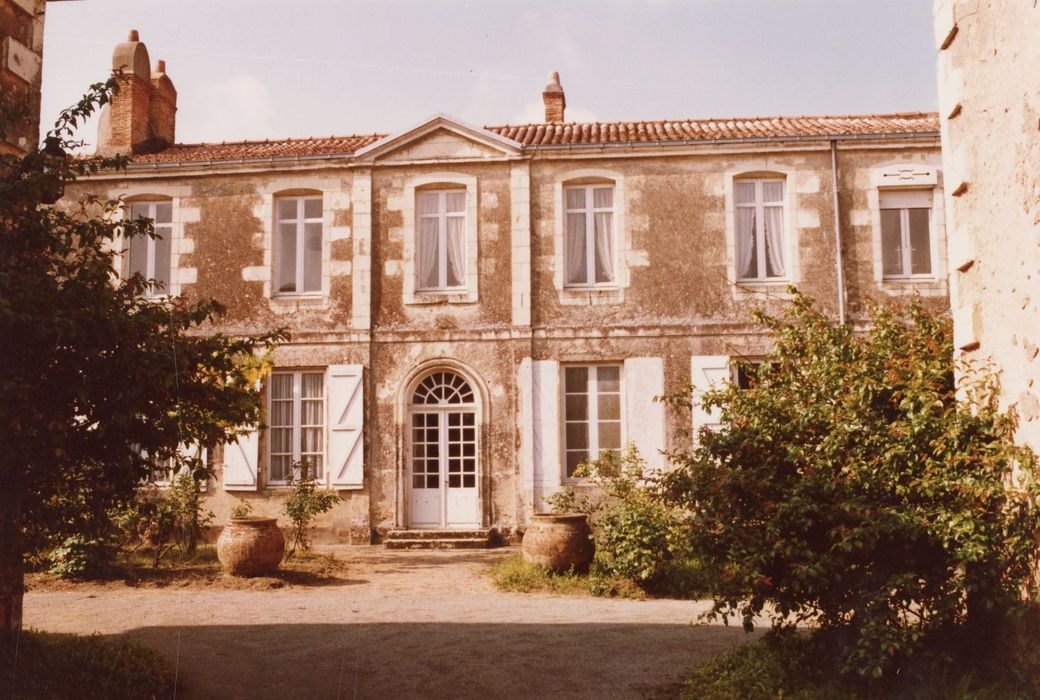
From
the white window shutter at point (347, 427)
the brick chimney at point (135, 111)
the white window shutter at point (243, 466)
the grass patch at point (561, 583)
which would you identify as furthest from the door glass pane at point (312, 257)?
the grass patch at point (561, 583)

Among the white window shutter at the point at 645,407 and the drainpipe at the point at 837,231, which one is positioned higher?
the drainpipe at the point at 837,231

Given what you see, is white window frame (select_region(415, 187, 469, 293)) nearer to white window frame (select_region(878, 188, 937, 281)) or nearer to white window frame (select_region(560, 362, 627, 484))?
white window frame (select_region(560, 362, 627, 484))

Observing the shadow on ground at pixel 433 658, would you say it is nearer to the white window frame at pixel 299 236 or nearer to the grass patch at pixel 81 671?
the grass patch at pixel 81 671

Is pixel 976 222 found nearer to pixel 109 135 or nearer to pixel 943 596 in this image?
pixel 943 596

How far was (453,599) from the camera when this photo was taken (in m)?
9.06

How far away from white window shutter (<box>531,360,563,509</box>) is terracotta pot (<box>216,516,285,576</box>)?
13.8 ft

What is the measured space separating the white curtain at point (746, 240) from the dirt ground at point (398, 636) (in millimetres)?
6168

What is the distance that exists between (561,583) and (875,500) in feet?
16.4

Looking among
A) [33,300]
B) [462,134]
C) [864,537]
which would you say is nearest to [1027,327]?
[864,537]

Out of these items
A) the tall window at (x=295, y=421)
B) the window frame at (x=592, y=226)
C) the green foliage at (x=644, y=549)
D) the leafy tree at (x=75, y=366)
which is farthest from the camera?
the tall window at (x=295, y=421)

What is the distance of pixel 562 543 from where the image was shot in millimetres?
9648

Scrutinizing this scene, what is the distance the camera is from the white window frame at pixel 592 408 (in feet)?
42.8

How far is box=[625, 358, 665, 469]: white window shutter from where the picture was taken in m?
12.8

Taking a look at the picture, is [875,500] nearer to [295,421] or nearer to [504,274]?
[504,274]
